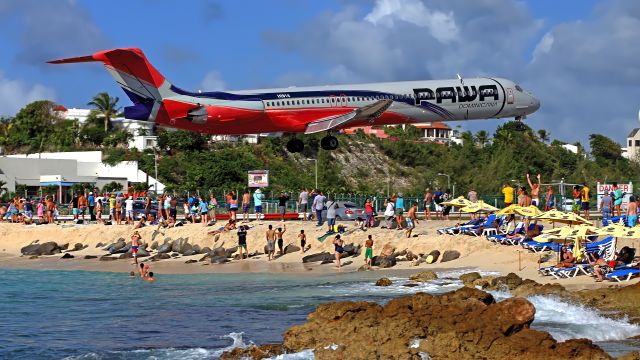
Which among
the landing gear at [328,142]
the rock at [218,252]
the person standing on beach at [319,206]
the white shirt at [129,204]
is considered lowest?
the rock at [218,252]

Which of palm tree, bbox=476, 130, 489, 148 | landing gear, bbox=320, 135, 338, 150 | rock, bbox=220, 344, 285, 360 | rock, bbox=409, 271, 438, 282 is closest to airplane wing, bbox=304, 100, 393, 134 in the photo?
landing gear, bbox=320, 135, 338, 150

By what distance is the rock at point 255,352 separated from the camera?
62.7 feet

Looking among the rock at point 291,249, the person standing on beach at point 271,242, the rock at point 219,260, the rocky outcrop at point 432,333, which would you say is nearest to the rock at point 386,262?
the rock at point 291,249

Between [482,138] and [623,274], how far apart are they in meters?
92.1

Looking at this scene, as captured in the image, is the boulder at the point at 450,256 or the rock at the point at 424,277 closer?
the rock at the point at 424,277

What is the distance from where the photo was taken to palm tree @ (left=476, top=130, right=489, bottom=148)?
117562 millimetres

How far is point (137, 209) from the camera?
164ft

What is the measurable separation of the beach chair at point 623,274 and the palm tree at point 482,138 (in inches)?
3572

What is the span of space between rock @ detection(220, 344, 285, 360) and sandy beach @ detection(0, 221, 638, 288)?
414 inches

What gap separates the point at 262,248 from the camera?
4088 cm

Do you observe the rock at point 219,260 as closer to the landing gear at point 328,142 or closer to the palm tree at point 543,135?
the landing gear at point 328,142

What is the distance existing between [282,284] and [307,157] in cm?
7187

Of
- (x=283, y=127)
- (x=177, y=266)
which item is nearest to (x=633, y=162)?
(x=283, y=127)

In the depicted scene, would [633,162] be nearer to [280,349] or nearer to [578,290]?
[578,290]
